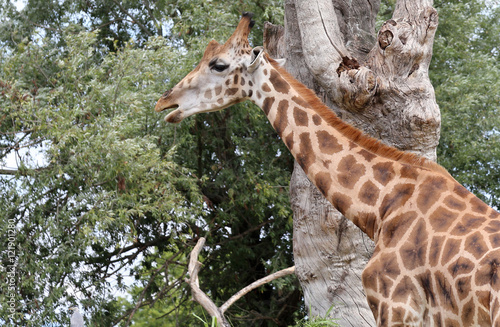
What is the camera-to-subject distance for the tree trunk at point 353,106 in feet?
16.0

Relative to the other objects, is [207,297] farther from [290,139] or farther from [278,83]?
[278,83]

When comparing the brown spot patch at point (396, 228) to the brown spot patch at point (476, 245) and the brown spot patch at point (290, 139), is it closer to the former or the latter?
the brown spot patch at point (476, 245)

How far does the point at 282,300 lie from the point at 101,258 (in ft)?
10.4

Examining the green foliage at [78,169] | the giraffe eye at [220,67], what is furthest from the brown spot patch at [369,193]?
the green foliage at [78,169]

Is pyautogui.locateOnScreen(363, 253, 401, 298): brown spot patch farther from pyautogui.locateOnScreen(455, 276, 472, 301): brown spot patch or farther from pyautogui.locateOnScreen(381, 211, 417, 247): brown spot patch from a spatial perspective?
pyautogui.locateOnScreen(455, 276, 472, 301): brown spot patch

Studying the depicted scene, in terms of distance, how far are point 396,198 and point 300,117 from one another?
0.92m

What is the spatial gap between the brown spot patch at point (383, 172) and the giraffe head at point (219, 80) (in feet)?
3.90

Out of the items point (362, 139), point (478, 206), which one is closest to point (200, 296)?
point (362, 139)

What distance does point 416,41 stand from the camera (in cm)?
494

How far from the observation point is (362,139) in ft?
13.8

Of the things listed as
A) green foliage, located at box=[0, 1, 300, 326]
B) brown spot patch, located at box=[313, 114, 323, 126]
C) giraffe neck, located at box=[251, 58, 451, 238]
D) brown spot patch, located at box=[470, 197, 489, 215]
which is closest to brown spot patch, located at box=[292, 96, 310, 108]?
giraffe neck, located at box=[251, 58, 451, 238]

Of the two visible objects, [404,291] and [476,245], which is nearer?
[476,245]

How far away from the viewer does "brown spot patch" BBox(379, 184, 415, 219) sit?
3826 mm

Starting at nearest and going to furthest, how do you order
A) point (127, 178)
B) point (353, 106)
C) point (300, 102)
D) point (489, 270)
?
point (489, 270)
point (300, 102)
point (353, 106)
point (127, 178)
